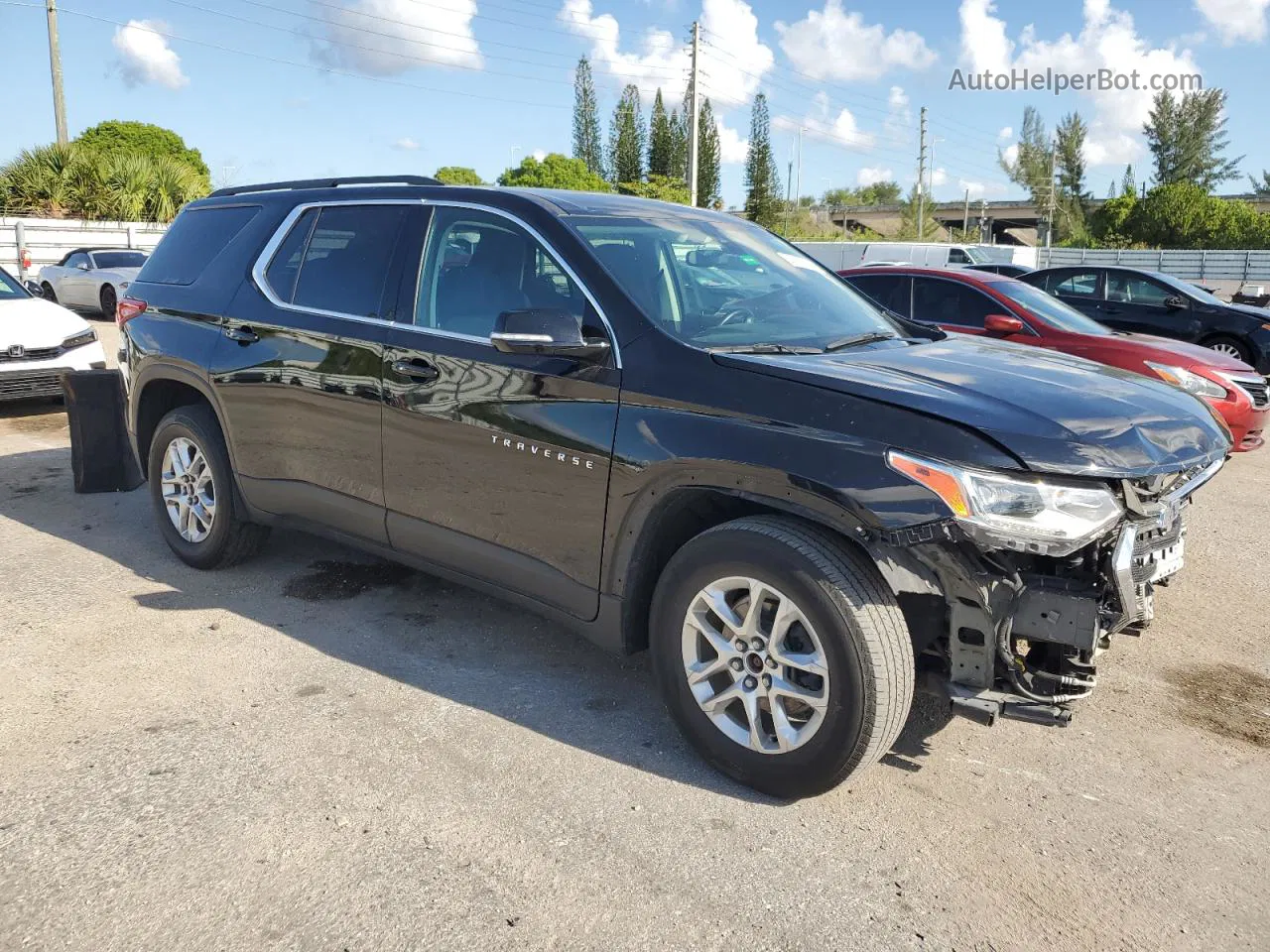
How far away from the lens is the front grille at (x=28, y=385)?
877 cm

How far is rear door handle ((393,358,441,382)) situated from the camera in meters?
3.83

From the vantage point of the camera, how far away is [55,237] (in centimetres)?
2609

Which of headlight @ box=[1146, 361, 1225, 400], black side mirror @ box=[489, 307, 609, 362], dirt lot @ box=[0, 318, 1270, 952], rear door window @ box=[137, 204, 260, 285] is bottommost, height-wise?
dirt lot @ box=[0, 318, 1270, 952]

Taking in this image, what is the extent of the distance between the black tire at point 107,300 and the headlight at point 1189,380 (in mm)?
17461

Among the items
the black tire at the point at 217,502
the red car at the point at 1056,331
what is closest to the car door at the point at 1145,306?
the red car at the point at 1056,331

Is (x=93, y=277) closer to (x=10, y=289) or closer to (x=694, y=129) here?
(x=10, y=289)

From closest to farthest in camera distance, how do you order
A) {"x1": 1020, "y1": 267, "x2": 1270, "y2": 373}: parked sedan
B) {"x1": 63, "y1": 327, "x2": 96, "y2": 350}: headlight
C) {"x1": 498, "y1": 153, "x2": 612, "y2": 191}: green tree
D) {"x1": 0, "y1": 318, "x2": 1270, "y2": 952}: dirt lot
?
{"x1": 0, "y1": 318, "x2": 1270, "y2": 952}: dirt lot
{"x1": 63, "y1": 327, "x2": 96, "y2": 350}: headlight
{"x1": 1020, "y1": 267, "x2": 1270, "y2": 373}: parked sedan
{"x1": 498, "y1": 153, "x2": 612, "y2": 191}: green tree

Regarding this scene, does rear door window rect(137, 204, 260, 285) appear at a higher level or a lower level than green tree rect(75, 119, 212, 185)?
lower

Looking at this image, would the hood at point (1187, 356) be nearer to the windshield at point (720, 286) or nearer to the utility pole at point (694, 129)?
the windshield at point (720, 286)

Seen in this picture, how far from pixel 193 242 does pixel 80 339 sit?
502 cm

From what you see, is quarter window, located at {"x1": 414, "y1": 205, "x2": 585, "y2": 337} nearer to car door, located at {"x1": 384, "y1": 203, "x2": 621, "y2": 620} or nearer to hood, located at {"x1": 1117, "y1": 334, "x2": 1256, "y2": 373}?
car door, located at {"x1": 384, "y1": 203, "x2": 621, "y2": 620}

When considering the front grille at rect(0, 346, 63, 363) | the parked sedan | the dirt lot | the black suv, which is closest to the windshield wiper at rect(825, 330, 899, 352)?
the black suv

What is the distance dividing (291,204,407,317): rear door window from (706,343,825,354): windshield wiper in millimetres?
1560

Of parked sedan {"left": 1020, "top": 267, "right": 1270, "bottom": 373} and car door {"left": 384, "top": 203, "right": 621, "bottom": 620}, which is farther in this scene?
parked sedan {"left": 1020, "top": 267, "right": 1270, "bottom": 373}
